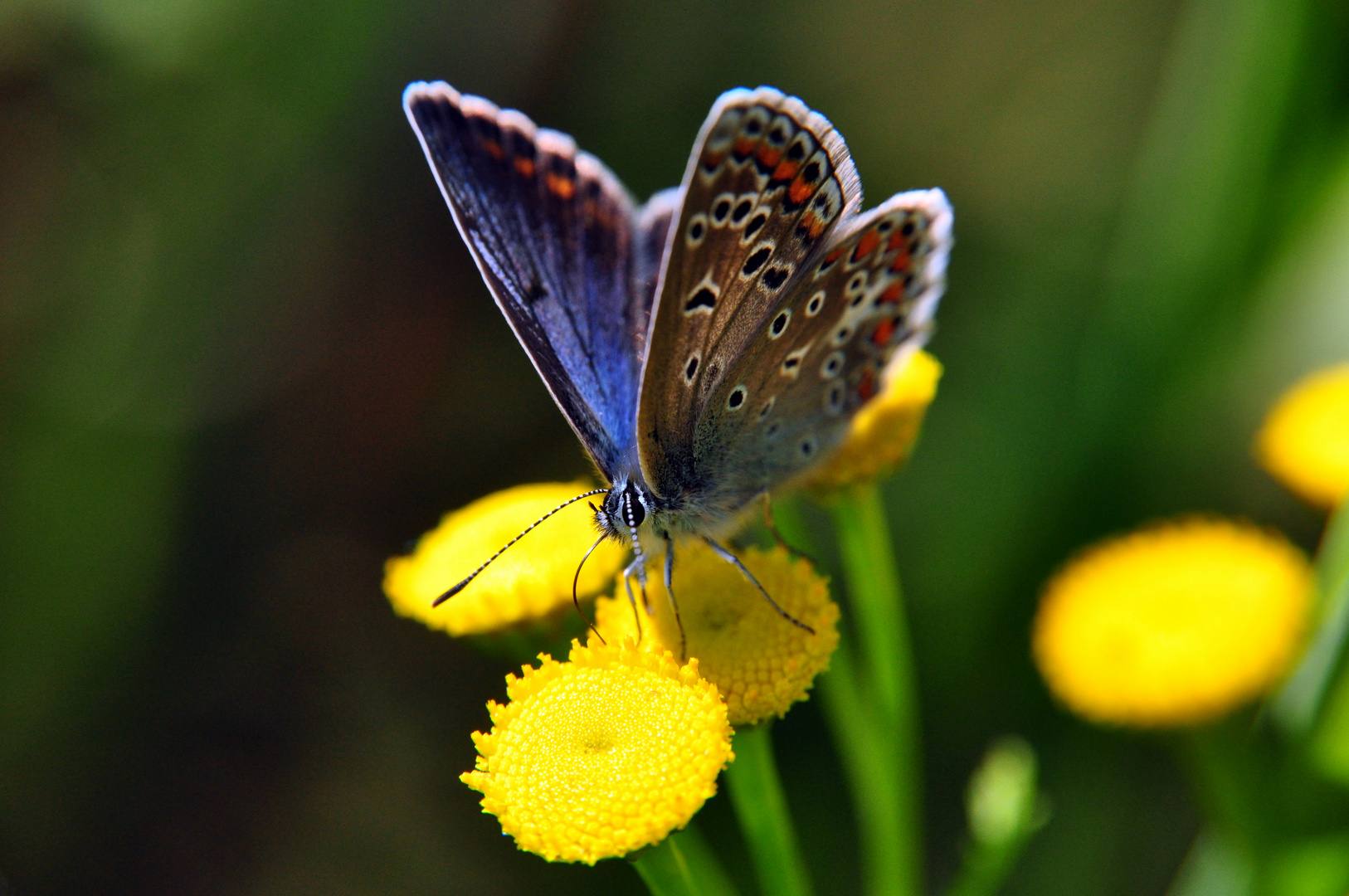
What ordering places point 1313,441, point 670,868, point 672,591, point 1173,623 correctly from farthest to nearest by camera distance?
point 1313,441
point 1173,623
point 672,591
point 670,868

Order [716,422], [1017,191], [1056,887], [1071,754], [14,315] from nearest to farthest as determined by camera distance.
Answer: [716,422] < [1056,887] < [1071,754] < [14,315] < [1017,191]

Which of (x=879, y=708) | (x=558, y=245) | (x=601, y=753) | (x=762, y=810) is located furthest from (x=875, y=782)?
(x=558, y=245)

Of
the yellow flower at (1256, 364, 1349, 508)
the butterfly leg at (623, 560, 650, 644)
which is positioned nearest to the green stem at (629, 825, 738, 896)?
the butterfly leg at (623, 560, 650, 644)

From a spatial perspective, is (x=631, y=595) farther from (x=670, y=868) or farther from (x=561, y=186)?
(x=561, y=186)

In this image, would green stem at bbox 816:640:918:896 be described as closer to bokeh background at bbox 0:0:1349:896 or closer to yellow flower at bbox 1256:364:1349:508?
bokeh background at bbox 0:0:1349:896

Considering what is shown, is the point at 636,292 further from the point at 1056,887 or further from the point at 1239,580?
the point at 1056,887

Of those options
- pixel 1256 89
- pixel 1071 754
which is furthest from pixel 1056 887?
pixel 1256 89
